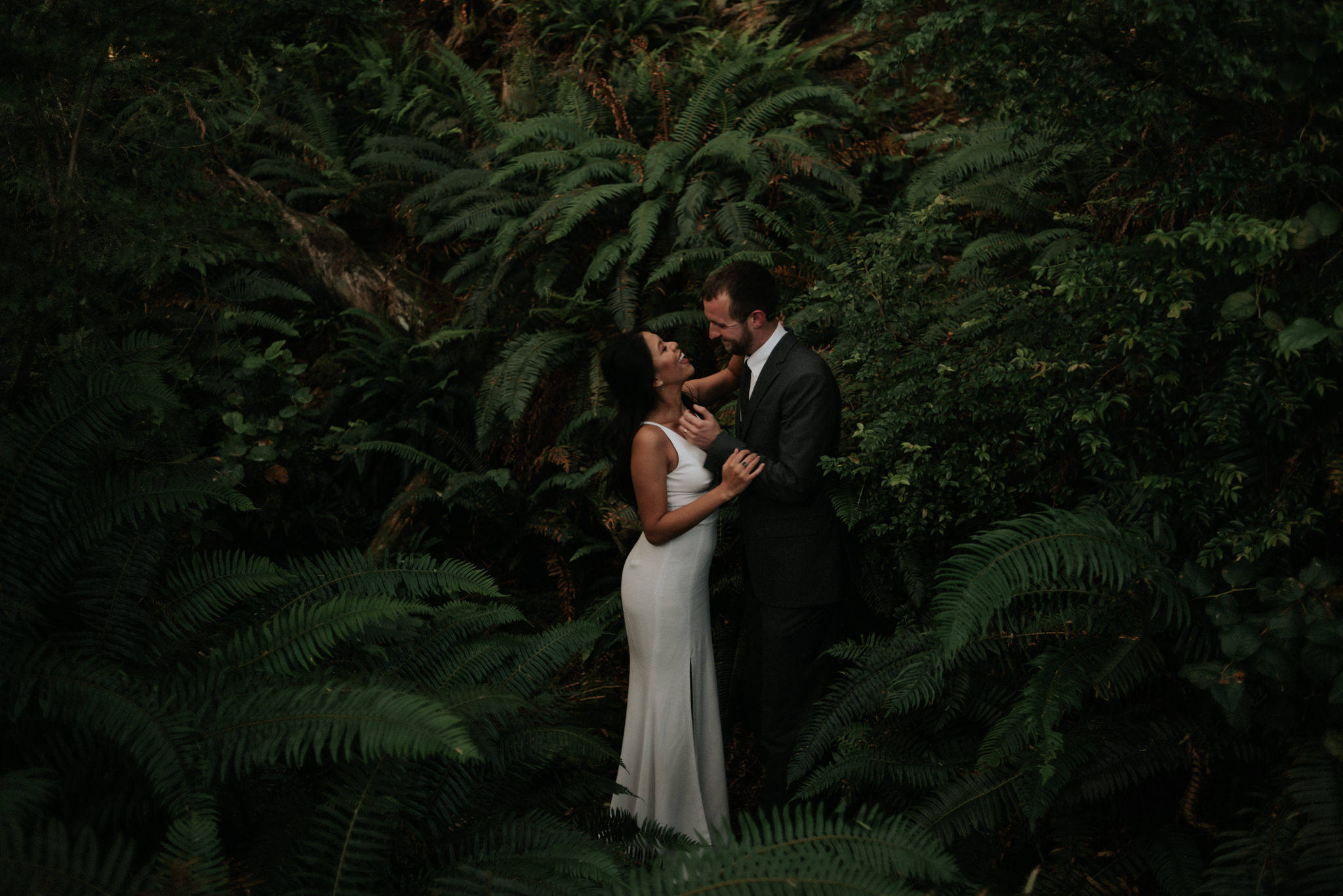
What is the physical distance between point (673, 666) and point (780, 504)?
831 millimetres

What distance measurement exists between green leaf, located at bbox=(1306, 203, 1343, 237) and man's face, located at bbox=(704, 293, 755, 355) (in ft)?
6.12

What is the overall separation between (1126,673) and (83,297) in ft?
14.0

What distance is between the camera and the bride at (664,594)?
11.1 feet

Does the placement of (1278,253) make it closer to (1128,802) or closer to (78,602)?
(1128,802)

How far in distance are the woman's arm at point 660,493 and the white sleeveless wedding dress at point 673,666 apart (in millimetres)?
61

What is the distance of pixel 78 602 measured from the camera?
263 centimetres

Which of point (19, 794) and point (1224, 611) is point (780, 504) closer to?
point (1224, 611)

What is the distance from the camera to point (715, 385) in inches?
166

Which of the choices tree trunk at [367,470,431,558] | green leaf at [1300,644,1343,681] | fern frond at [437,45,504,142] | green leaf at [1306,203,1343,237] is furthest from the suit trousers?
fern frond at [437,45,504,142]

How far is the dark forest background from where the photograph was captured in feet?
7.08

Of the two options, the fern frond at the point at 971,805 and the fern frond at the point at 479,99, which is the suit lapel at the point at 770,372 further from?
the fern frond at the point at 479,99

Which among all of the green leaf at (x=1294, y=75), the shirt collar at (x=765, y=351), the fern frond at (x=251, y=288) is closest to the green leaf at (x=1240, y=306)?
the green leaf at (x=1294, y=75)

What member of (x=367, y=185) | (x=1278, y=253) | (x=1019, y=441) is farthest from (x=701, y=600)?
(x=367, y=185)

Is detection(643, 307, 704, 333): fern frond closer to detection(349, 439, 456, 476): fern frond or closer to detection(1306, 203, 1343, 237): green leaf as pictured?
detection(349, 439, 456, 476): fern frond
